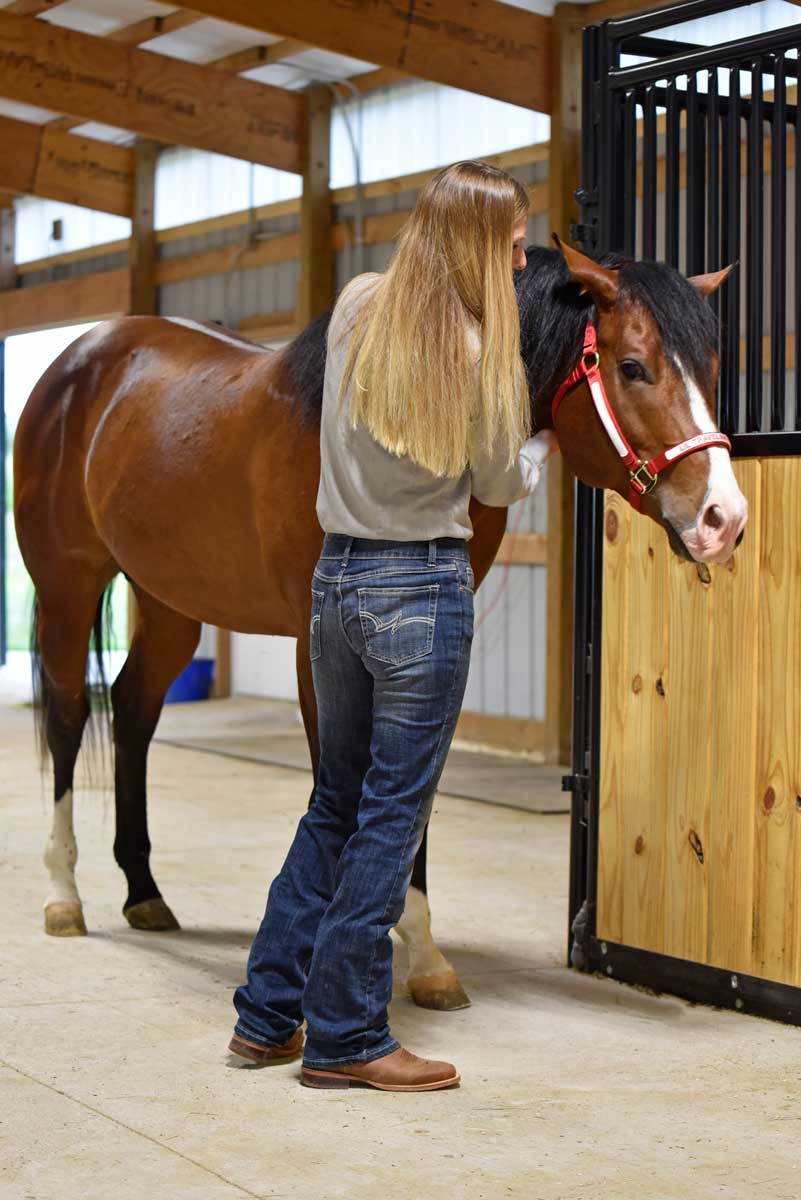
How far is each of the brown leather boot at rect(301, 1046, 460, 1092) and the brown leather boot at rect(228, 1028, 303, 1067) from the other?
0.11 m

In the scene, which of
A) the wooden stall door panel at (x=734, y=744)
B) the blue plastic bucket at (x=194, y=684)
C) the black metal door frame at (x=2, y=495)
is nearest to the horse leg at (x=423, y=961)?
the wooden stall door panel at (x=734, y=744)

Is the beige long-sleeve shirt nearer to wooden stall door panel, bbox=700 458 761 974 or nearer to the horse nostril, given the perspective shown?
the horse nostril

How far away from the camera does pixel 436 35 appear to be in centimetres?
648

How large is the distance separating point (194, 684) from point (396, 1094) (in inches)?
290

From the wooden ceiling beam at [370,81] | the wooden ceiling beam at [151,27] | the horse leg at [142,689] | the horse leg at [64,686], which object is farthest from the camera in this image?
the wooden ceiling beam at [370,81]

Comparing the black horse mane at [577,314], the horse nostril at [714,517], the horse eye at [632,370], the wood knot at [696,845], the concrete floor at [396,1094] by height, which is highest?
the black horse mane at [577,314]

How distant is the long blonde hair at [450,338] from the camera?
2322 millimetres

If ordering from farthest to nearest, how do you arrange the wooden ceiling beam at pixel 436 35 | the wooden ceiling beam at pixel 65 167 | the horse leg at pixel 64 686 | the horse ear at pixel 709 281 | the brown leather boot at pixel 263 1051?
the wooden ceiling beam at pixel 65 167 < the wooden ceiling beam at pixel 436 35 < the horse leg at pixel 64 686 < the horse ear at pixel 709 281 < the brown leather boot at pixel 263 1051

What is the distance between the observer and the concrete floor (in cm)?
213

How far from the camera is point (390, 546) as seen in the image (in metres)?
2.43

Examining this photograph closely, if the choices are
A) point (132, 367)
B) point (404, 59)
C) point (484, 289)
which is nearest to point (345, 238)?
point (404, 59)

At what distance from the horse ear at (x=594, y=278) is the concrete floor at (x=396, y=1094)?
4.31 feet

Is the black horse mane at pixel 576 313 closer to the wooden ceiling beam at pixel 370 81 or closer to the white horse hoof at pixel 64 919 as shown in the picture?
the white horse hoof at pixel 64 919

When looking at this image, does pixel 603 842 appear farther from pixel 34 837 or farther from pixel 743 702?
pixel 34 837
